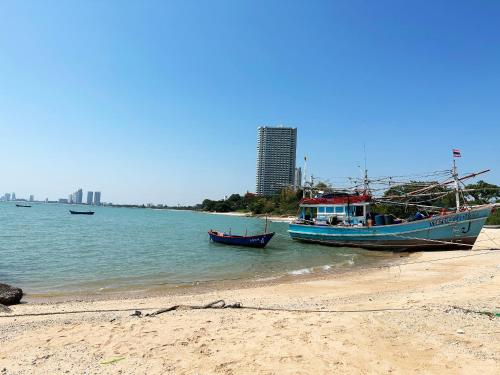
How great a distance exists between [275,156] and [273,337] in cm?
15981

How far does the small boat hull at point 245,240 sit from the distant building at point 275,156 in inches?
4854

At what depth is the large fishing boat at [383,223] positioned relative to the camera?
26328 mm

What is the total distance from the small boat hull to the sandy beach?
21622 mm

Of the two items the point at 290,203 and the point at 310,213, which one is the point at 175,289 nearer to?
the point at 310,213

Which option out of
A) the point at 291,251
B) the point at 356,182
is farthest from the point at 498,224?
the point at 291,251

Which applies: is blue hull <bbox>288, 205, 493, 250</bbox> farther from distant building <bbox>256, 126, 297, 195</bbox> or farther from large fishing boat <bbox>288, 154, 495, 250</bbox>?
distant building <bbox>256, 126, 297, 195</bbox>

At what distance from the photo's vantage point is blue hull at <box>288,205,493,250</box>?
2603cm

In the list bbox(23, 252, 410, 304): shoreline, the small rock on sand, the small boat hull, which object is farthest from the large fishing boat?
the small rock on sand

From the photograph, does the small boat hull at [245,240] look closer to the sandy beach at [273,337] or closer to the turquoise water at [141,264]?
the turquoise water at [141,264]

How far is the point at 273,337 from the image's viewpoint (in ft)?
22.5

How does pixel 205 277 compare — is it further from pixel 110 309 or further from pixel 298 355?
pixel 298 355

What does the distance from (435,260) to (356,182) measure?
1381cm

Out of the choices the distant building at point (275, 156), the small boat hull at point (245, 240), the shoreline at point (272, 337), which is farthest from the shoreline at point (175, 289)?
the distant building at point (275, 156)

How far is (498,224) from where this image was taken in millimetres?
55938
